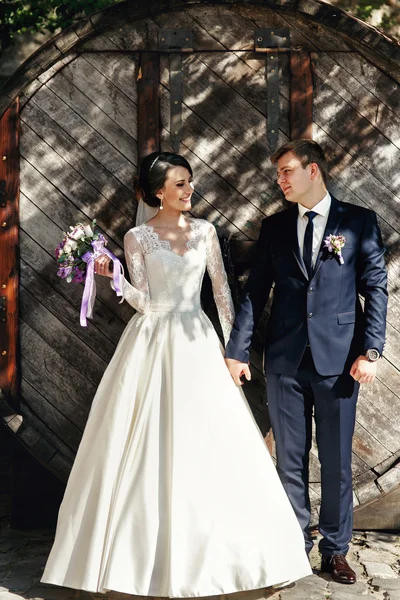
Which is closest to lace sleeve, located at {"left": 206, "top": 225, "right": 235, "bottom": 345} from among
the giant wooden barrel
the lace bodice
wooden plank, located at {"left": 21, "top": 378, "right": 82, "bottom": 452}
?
the lace bodice

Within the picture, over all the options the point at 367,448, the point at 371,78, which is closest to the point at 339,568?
the point at 367,448

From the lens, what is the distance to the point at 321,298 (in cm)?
361

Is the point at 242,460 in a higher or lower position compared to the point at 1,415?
lower

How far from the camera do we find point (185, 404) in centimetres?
352

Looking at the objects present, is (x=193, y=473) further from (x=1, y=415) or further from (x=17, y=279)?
(x=17, y=279)

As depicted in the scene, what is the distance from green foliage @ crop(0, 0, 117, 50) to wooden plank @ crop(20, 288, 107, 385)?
2.64 metres

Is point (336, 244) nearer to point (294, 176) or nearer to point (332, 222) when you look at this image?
point (332, 222)

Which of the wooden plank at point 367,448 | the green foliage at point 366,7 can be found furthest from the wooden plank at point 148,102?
the green foliage at point 366,7

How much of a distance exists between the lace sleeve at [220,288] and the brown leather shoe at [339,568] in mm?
1118

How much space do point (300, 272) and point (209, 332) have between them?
51 cm

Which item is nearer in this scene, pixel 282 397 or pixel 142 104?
pixel 282 397

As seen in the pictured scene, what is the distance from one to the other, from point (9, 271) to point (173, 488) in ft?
4.91

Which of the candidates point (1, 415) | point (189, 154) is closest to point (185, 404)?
point (1, 415)

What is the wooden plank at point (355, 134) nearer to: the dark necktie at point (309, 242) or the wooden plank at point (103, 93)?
the dark necktie at point (309, 242)
